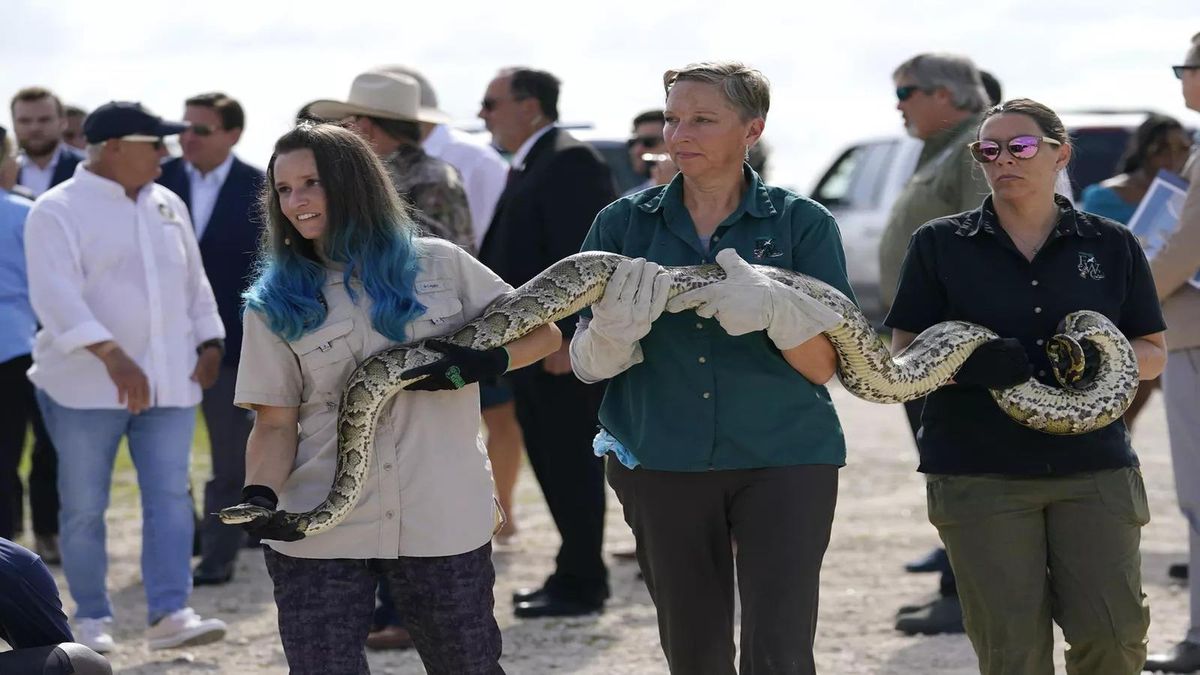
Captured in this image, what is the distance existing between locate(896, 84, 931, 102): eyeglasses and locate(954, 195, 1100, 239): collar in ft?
8.01

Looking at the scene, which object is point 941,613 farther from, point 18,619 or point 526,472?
point 526,472

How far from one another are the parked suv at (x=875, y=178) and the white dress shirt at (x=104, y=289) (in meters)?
13.7

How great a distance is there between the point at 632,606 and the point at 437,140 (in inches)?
121

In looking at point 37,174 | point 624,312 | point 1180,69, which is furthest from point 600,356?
point 37,174

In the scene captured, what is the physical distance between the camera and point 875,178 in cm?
2208

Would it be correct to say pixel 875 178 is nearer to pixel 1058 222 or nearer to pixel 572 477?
pixel 572 477

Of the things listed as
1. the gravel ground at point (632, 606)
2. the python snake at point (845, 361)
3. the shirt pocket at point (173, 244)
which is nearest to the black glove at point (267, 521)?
the python snake at point (845, 361)

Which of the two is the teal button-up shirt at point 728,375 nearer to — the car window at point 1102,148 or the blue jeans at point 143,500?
the blue jeans at point 143,500

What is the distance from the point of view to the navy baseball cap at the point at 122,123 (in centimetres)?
788

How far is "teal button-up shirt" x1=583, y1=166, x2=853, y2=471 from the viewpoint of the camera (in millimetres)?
4844

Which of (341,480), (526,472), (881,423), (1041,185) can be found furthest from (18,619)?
(881,423)

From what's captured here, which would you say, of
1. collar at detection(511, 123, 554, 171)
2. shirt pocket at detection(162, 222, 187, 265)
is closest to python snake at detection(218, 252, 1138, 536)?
shirt pocket at detection(162, 222, 187, 265)

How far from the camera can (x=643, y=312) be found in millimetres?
4699

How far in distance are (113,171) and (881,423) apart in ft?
31.0
